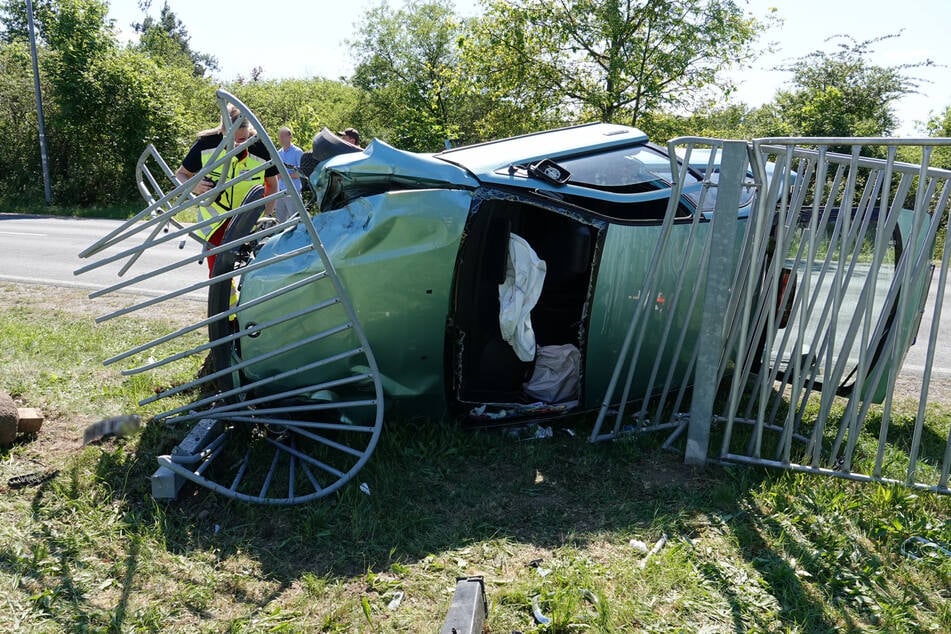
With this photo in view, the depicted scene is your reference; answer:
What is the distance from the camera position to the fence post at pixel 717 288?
10.8 ft

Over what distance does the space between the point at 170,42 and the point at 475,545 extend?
41.7 metres

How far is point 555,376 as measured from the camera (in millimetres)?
4020

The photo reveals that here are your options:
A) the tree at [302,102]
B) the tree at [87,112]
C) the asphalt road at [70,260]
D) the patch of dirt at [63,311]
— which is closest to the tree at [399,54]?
the tree at [302,102]

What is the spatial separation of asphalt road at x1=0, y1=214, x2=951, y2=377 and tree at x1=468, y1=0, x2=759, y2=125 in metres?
7.09

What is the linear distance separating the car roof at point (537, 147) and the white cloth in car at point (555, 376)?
1.15 metres

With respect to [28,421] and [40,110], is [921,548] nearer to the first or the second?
[28,421]

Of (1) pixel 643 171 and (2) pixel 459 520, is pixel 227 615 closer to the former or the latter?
(2) pixel 459 520

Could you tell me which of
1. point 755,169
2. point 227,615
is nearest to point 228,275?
point 227,615

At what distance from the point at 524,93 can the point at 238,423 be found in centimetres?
1379

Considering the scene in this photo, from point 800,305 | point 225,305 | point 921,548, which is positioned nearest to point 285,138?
point 225,305

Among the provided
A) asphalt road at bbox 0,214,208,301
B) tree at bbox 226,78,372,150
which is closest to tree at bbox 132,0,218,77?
tree at bbox 226,78,372,150

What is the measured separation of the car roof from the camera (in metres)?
3.65

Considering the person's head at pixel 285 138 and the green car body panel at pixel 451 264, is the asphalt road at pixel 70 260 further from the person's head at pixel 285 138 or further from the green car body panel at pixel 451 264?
the green car body panel at pixel 451 264

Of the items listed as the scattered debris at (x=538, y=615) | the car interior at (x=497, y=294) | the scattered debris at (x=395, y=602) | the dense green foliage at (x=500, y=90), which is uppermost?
the dense green foliage at (x=500, y=90)
